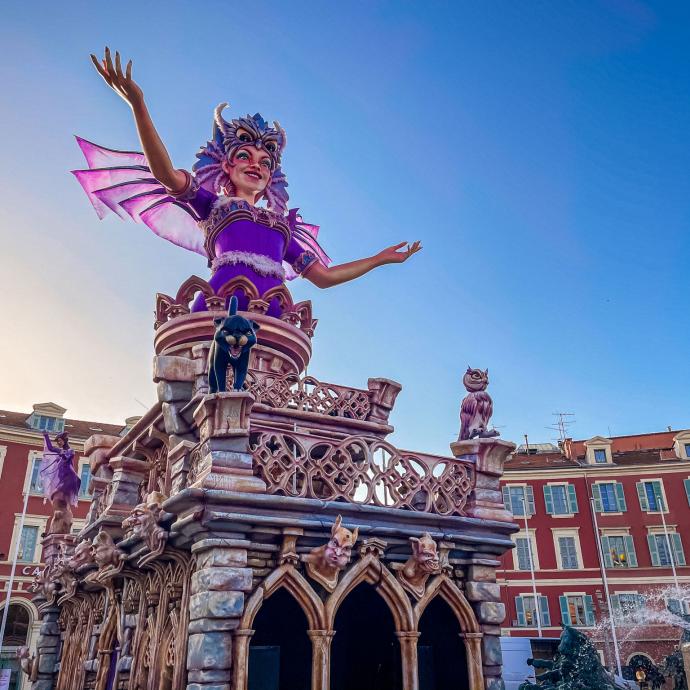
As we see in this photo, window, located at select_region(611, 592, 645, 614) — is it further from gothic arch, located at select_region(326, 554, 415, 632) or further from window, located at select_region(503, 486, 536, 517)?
gothic arch, located at select_region(326, 554, 415, 632)

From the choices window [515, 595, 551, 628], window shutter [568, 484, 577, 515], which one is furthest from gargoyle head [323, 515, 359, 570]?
window shutter [568, 484, 577, 515]

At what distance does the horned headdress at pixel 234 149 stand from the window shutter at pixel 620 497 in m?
30.5

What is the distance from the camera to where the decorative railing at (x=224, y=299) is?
1180 centimetres

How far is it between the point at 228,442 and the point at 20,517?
1083 inches

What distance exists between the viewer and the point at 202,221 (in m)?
12.8

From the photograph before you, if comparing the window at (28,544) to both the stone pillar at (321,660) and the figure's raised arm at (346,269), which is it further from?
the stone pillar at (321,660)

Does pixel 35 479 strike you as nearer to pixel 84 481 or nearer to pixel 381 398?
pixel 84 481

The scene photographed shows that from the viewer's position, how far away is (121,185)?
13266 millimetres

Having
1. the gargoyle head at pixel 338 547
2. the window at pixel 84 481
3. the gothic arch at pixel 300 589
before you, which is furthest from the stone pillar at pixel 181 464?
the window at pixel 84 481

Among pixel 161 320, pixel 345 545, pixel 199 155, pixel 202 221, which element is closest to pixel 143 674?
pixel 345 545

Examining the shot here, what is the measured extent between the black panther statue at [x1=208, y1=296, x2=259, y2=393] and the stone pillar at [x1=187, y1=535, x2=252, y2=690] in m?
1.87

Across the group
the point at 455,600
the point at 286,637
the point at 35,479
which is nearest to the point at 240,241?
the point at 286,637

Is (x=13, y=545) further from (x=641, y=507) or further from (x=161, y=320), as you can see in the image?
(x=641, y=507)

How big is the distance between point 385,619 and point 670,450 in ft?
109
